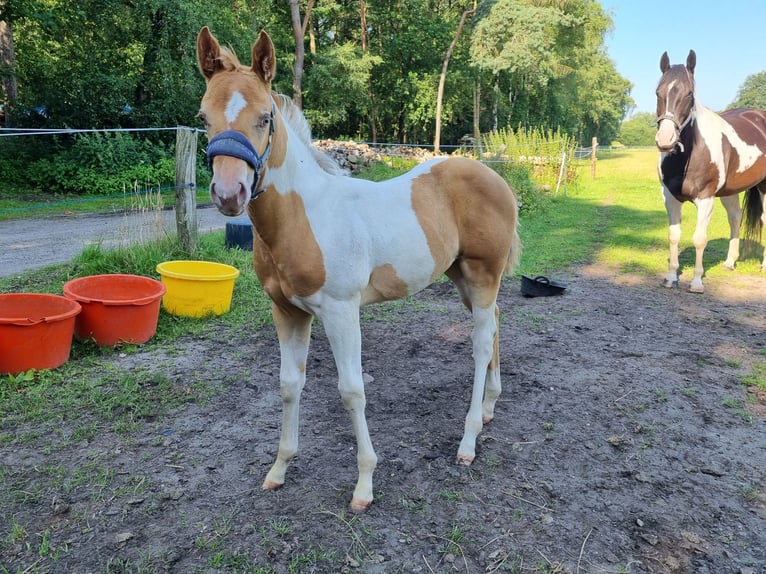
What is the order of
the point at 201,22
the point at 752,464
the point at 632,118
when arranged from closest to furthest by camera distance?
the point at 752,464 → the point at 201,22 → the point at 632,118

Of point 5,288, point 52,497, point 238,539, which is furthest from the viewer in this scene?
point 5,288

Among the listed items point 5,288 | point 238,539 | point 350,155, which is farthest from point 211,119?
point 350,155

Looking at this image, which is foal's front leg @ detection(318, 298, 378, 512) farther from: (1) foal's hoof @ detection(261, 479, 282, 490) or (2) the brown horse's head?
(2) the brown horse's head

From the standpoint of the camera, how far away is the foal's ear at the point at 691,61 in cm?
545

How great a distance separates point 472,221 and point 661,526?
1.74 meters

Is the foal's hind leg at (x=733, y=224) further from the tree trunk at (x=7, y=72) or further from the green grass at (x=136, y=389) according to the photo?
the tree trunk at (x=7, y=72)

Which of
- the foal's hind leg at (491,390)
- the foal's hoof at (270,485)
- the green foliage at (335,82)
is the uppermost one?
the green foliage at (335,82)

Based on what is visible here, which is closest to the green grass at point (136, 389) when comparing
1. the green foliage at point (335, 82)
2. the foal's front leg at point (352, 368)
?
the foal's front leg at point (352, 368)

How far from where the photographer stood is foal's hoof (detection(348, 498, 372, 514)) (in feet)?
7.73

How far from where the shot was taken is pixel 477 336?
2867mm

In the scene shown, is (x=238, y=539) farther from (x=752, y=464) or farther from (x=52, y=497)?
(x=752, y=464)

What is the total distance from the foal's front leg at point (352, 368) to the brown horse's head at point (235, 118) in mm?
641

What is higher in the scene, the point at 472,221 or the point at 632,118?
the point at 632,118

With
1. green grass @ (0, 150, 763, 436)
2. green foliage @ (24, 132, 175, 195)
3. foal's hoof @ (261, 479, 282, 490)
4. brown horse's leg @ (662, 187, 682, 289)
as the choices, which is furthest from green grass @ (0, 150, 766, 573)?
green foliage @ (24, 132, 175, 195)
